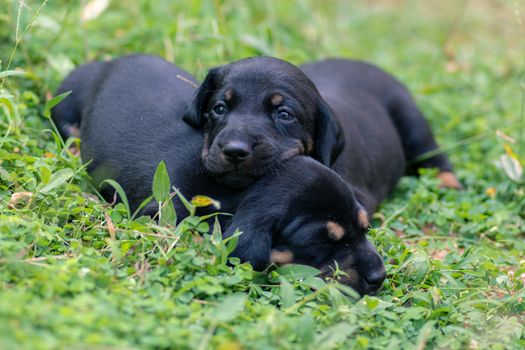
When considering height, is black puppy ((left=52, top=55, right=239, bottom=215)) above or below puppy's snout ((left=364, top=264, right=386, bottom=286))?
above

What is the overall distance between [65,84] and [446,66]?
4985 millimetres

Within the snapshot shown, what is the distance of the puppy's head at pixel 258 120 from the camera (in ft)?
15.1

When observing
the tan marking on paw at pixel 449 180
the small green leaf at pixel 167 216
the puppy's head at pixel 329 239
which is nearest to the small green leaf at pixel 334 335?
the puppy's head at pixel 329 239

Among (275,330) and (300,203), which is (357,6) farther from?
(275,330)

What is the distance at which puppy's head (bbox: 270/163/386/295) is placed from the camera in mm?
4309

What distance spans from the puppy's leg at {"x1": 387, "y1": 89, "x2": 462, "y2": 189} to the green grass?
293 mm

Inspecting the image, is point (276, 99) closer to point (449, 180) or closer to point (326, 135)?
point (326, 135)

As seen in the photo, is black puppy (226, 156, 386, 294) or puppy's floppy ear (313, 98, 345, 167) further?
puppy's floppy ear (313, 98, 345, 167)

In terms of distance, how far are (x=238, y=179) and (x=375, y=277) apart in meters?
0.98

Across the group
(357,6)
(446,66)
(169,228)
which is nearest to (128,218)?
(169,228)

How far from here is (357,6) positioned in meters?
12.1

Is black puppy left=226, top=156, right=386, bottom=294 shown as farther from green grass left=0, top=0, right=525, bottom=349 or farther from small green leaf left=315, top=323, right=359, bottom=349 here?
small green leaf left=315, top=323, right=359, bottom=349

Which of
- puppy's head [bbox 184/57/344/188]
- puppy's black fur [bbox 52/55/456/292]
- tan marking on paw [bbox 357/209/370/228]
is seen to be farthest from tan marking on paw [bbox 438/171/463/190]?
tan marking on paw [bbox 357/209/370/228]

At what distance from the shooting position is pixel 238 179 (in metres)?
4.62
